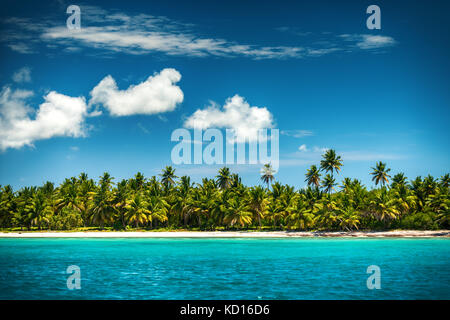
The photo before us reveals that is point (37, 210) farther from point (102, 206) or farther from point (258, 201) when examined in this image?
point (258, 201)

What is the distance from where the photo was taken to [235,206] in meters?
75.2

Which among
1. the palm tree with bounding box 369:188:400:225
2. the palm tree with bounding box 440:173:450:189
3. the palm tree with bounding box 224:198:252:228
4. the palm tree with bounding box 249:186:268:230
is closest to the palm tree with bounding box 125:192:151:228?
the palm tree with bounding box 224:198:252:228

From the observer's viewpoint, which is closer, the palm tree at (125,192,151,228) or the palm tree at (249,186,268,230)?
the palm tree at (125,192,151,228)

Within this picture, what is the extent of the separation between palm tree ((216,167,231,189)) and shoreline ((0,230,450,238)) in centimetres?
2193

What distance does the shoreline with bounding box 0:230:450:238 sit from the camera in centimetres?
7000

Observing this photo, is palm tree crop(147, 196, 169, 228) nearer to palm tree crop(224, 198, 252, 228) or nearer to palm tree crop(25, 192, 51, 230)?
palm tree crop(224, 198, 252, 228)

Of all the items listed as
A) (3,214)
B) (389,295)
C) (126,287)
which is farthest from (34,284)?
(3,214)

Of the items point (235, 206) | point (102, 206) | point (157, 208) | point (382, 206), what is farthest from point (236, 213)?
point (102, 206)

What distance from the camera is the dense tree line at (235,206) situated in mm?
71812

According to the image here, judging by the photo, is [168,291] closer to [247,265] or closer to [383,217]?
[247,265]

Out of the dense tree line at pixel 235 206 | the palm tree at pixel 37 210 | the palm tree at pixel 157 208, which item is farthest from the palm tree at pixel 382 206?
the palm tree at pixel 37 210

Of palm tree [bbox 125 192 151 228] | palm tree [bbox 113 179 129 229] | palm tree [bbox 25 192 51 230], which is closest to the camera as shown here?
palm tree [bbox 125 192 151 228]

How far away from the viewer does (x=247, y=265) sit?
111 feet

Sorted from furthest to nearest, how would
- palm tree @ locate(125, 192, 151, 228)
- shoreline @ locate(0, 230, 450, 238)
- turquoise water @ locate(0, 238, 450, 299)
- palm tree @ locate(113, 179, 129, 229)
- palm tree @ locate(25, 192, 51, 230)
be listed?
palm tree @ locate(113, 179, 129, 229) < palm tree @ locate(25, 192, 51, 230) < palm tree @ locate(125, 192, 151, 228) < shoreline @ locate(0, 230, 450, 238) < turquoise water @ locate(0, 238, 450, 299)
